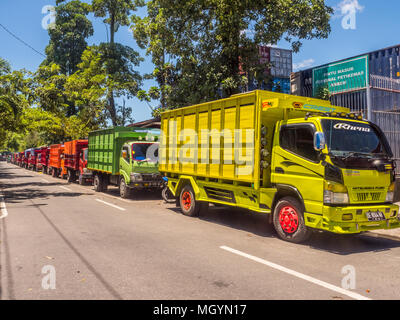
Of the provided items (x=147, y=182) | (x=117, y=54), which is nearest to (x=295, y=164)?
(x=147, y=182)

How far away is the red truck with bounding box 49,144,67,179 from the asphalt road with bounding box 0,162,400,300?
55.9ft

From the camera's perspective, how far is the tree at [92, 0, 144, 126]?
36531 mm

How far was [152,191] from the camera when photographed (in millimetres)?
16828

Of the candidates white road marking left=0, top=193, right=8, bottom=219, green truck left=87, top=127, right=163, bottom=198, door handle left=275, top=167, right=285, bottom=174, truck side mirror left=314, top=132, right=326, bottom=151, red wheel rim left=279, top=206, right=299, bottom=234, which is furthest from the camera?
green truck left=87, top=127, right=163, bottom=198

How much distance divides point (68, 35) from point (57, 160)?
2459 centimetres

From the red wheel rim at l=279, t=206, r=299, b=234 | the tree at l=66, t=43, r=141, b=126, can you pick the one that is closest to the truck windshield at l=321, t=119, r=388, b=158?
the red wheel rim at l=279, t=206, r=299, b=234

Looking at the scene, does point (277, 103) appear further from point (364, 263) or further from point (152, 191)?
point (152, 191)

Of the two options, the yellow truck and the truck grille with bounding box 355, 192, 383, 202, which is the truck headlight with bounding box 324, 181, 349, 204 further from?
the truck grille with bounding box 355, 192, 383, 202

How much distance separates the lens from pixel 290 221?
7.22 m

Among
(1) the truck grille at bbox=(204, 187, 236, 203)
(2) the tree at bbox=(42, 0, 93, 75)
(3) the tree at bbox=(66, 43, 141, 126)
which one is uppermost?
(2) the tree at bbox=(42, 0, 93, 75)

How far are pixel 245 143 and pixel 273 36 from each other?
8.83 m

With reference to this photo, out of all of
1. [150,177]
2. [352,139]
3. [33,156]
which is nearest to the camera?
[352,139]

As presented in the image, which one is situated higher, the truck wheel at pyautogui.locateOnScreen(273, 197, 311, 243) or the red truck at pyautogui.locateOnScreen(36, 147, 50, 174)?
the red truck at pyautogui.locateOnScreen(36, 147, 50, 174)

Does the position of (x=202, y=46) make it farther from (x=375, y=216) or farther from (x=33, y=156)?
(x=33, y=156)
